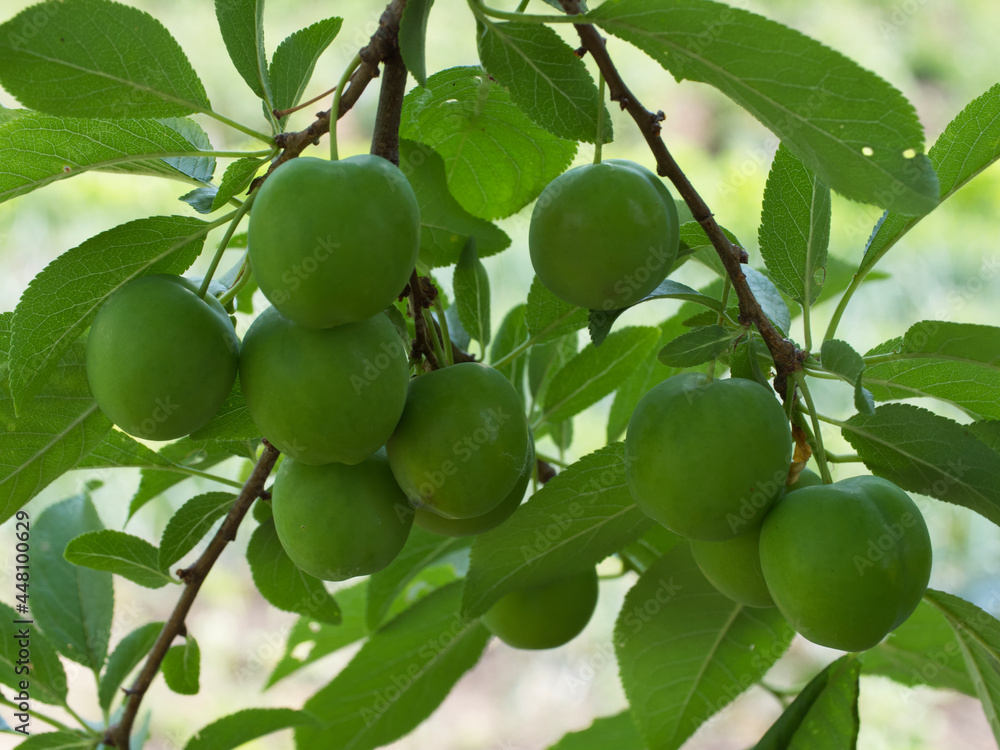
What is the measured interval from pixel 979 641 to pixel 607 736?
1.90ft

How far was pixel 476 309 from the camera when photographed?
1.13 meters

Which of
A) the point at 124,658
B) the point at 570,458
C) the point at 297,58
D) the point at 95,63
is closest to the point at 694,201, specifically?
the point at 297,58

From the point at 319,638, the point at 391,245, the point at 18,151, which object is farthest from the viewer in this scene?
the point at 319,638

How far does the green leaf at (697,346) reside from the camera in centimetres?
84

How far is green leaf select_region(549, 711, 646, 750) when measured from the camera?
131 centimetres

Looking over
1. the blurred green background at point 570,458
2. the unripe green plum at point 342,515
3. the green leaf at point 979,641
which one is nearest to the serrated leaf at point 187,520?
the unripe green plum at point 342,515

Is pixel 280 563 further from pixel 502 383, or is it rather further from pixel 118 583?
pixel 118 583

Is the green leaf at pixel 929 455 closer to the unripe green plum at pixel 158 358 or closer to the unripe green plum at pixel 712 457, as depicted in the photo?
the unripe green plum at pixel 712 457

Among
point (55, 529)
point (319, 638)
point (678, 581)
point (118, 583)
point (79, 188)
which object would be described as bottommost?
point (678, 581)

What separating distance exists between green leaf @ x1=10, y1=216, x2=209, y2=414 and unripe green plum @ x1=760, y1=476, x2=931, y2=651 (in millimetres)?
640

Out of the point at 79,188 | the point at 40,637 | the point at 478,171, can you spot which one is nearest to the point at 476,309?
the point at 478,171

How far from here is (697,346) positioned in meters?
0.84

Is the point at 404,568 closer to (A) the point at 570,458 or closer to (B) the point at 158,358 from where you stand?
(B) the point at 158,358

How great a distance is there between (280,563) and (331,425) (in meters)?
0.45
